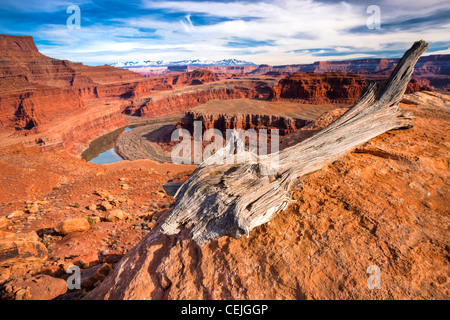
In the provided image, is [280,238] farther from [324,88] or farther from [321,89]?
[324,88]

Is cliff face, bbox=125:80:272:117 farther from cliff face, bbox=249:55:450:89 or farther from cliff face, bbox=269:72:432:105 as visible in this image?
cliff face, bbox=249:55:450:89

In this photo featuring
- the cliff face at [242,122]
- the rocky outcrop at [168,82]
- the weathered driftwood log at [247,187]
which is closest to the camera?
the weathered driftwood log at [247,187]

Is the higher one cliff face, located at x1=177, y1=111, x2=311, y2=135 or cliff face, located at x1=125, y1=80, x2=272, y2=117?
cliff face, located at x1=125, y1=80, x2=272, y2=117

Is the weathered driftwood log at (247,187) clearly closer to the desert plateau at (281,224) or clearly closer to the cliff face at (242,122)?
the desert plateau at (281,224)

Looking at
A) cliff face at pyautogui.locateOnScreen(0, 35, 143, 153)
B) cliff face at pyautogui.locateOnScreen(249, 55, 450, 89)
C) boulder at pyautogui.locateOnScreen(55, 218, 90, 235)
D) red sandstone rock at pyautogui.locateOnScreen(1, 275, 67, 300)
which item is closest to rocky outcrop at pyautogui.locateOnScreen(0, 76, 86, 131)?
cliff face at pyautogui.locateOnScreen(0, 35, 143, 153)

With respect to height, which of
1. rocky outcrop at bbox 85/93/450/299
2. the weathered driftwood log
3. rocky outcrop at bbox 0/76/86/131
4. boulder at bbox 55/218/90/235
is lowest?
boulder at bbox 55/218/90/235

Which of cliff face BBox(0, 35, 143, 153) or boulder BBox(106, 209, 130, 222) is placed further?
cliff face BBox(0, 35, 143, 153)

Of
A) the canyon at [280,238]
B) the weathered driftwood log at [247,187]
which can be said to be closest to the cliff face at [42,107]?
the canyon at [280,238]

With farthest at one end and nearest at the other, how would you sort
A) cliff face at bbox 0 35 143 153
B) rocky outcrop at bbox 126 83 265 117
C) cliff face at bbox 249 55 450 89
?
1. cliff face at bbox 249 55 450 89
2. rocky outcrop at bbox 126 83 265 117
3. cliff face at bbox 0 35 143 153
